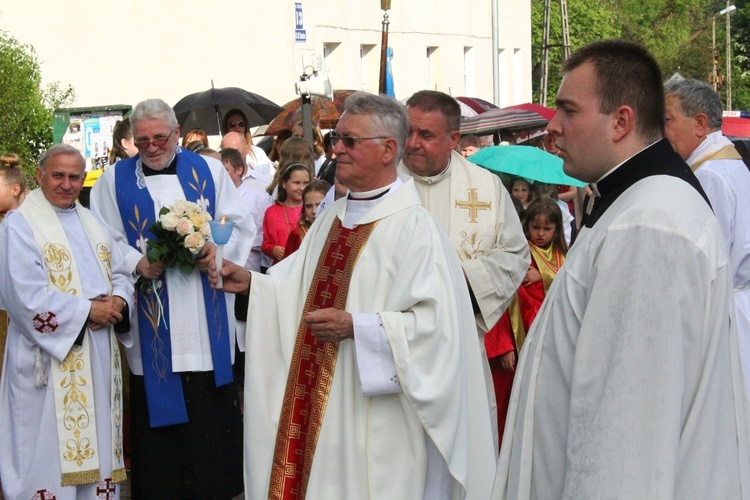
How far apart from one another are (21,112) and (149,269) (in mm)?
9033

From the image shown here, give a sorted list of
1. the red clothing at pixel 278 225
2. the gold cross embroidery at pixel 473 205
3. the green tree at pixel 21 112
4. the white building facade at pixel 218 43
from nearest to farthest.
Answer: the gold cross embroidery at pixel 473 205, the red clothing at pixel 278 225, the green tree at pixel 21 112, the white building facade at pixel 218 43

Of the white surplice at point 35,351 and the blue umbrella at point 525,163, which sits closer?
the white surplice at point 35,351

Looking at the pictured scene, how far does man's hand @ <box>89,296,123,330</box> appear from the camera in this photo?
6113 millimetres

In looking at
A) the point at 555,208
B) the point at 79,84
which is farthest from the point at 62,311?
the point at 79,84

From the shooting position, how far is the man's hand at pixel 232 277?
4852 millimetres

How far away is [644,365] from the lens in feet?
8.74

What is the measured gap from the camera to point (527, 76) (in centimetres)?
3650

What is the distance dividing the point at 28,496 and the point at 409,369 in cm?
273

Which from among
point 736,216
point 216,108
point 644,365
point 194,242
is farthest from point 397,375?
point 216,108

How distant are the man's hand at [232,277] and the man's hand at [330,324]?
0.59m

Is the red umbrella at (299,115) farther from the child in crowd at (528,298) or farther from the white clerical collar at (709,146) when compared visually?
the white clerical collar at (709,146)

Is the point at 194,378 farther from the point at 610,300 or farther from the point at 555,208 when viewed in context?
the point at 610,300

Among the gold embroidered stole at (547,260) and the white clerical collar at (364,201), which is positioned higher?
the white clerical collar at (364,201)

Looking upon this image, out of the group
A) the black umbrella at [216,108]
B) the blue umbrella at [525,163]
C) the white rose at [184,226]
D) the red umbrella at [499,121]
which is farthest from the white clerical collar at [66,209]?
the red umbrella at [499,121]
